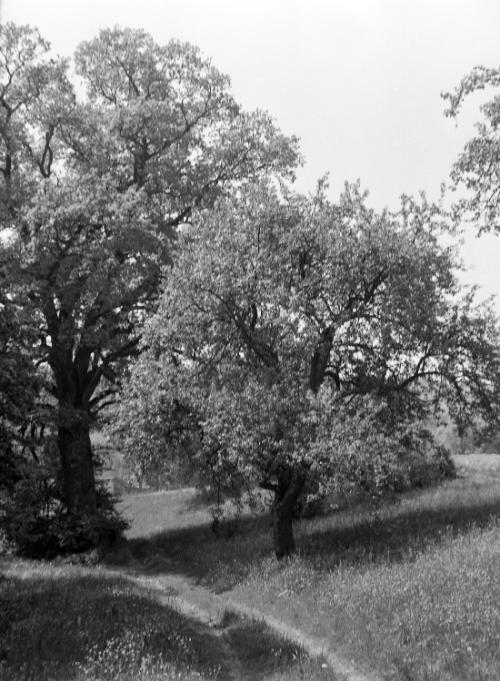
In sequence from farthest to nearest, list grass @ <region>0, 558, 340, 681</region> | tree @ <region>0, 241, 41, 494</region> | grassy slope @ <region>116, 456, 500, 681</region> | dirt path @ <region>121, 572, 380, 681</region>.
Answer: tree @ <region>0, 241, 41, 494</region>
dirt path @ <region>121, 572, 380, 681</region>
grassy slope @ <region>116, 456, 500, 681</region>
grass @ <region>0, 558, 340, 681</region>

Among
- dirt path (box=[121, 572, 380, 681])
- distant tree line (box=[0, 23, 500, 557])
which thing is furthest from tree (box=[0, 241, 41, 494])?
dirt path (box=[121, 572, 380, 681])

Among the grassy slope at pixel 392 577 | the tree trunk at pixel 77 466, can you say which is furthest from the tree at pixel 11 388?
the tree trunk at pixel 77 466

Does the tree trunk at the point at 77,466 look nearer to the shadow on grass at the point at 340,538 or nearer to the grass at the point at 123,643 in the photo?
the shadow on grass at the point at 340,538

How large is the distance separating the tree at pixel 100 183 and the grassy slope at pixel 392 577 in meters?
8.80

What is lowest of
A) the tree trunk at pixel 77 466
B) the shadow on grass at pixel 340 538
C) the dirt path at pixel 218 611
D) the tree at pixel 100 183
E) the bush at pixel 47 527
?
the dirt path at pixel 218 611

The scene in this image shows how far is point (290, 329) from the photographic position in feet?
66.0

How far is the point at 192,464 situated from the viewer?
22.2 m

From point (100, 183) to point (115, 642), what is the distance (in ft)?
71.7

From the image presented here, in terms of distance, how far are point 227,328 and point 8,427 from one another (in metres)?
7.95

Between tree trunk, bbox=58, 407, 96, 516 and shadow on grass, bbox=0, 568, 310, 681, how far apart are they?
42.0 feet

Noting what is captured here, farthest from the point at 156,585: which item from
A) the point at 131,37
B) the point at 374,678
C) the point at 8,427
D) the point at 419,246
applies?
the point at 131,37

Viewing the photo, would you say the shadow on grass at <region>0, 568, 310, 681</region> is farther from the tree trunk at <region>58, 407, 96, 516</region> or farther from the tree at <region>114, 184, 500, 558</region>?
the tree trunk at <region>58, 407, 96, 516</region>

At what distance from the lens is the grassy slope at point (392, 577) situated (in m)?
12.1

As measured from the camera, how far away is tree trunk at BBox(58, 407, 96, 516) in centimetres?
3034
